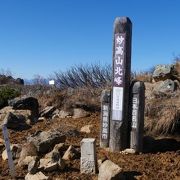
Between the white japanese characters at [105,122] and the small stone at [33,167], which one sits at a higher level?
the white japanese characters at [105,122]

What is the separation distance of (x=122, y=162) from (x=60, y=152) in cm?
115

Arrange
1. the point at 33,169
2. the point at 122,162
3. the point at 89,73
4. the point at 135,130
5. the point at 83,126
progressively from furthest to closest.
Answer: the point at 89,73, the point at 83,126, the point at 135,130, the point at 122,162, the point at 33,169

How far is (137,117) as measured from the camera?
8289mm

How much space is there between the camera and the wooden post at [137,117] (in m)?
8.29

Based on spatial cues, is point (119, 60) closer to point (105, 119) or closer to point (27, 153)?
point (105, 119)

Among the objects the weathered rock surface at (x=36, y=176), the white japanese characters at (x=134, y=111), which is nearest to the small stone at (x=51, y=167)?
the weathered rock surface at (x=36, y=176)

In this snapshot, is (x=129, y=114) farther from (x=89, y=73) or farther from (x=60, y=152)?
(x=89, y=73)

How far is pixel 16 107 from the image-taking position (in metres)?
14.8

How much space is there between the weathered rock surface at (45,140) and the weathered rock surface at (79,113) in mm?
4732

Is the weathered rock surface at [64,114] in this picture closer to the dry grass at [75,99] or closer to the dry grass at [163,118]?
the dry grass at [75,99]

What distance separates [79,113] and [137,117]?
526cm

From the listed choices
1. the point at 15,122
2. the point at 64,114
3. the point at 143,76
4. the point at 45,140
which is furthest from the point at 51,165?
the point at 143,76

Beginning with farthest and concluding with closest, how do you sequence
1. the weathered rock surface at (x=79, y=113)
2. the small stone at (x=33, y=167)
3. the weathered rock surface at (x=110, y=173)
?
1. the weathered rock surface at (x=79, y=113)
2. the small stone at (x=33, y=167)
3. the weathered rock surface at (x=110, y=173)

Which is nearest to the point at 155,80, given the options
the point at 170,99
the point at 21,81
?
the point at 170,99
